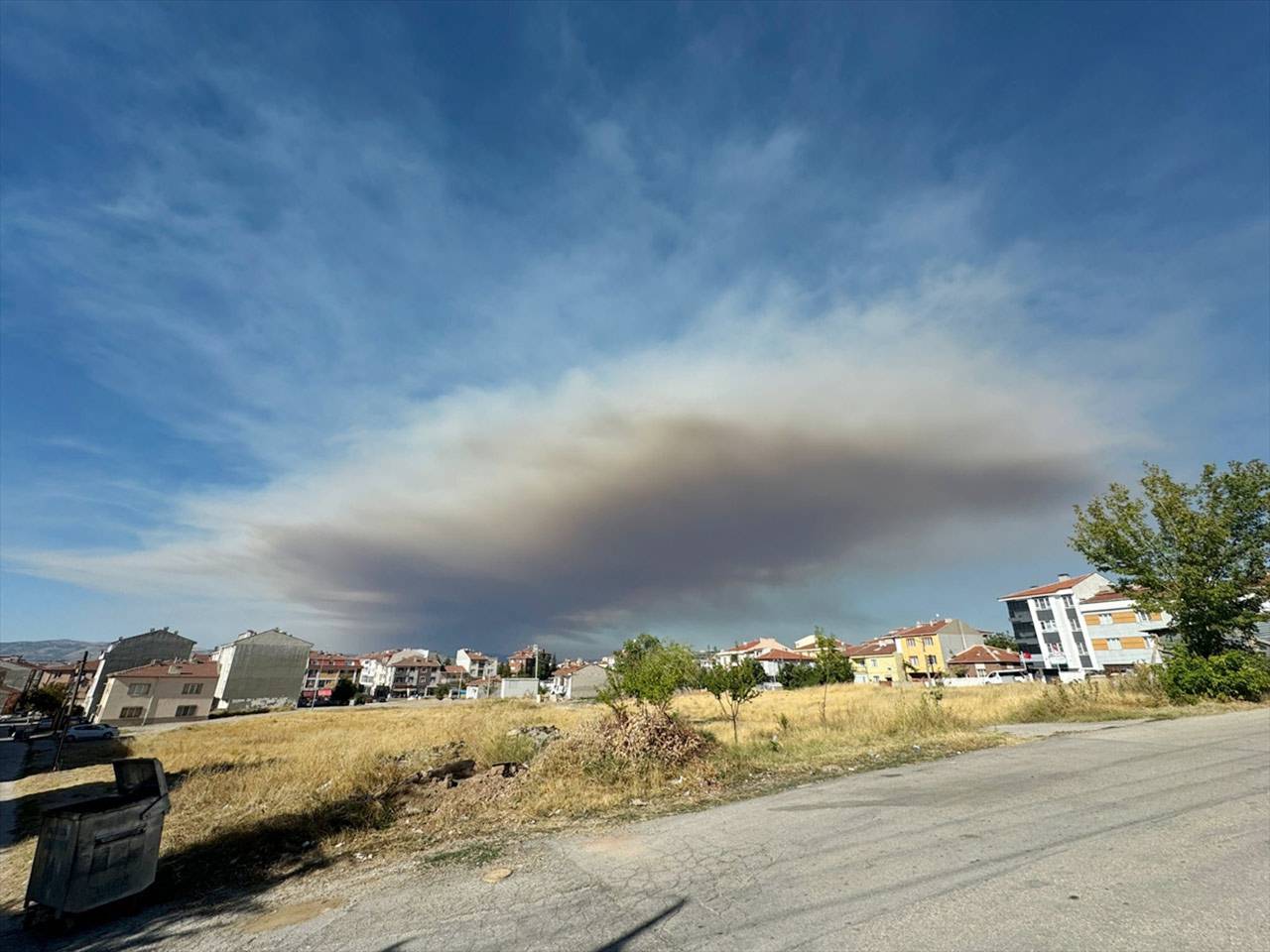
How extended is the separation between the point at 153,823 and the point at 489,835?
157 inches

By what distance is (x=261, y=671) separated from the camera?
72125 millimetres

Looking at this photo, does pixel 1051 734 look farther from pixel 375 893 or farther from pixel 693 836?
pixel 375 893

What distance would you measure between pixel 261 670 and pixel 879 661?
9050 centimetres

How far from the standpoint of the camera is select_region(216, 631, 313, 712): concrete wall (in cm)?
6919

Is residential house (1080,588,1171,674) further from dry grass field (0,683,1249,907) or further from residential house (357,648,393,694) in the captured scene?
residential house (357,648,393,694)

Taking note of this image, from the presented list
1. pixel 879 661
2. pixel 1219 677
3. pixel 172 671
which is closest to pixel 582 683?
pixel 879 661

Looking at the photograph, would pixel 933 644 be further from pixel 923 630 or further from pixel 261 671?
pixel 261 671

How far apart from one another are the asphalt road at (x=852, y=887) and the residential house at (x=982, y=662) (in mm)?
78332

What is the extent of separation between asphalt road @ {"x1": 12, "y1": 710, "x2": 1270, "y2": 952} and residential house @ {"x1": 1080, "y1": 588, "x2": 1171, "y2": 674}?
212ft

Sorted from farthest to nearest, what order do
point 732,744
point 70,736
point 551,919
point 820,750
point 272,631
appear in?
point 272,631 < point 70,736 < point 732,744 < point 820,750 < point 551,919

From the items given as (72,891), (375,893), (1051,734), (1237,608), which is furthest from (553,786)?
(1237,608)

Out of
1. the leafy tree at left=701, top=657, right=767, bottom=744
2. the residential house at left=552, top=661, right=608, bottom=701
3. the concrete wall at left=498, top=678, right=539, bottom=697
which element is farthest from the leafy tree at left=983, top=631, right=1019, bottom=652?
the leafy tree at left=701, top=657, right=767, bottom=744

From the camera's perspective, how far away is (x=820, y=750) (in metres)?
13.5

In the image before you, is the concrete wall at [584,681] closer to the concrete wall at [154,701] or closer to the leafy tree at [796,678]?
the leafy tree at [796,678]
